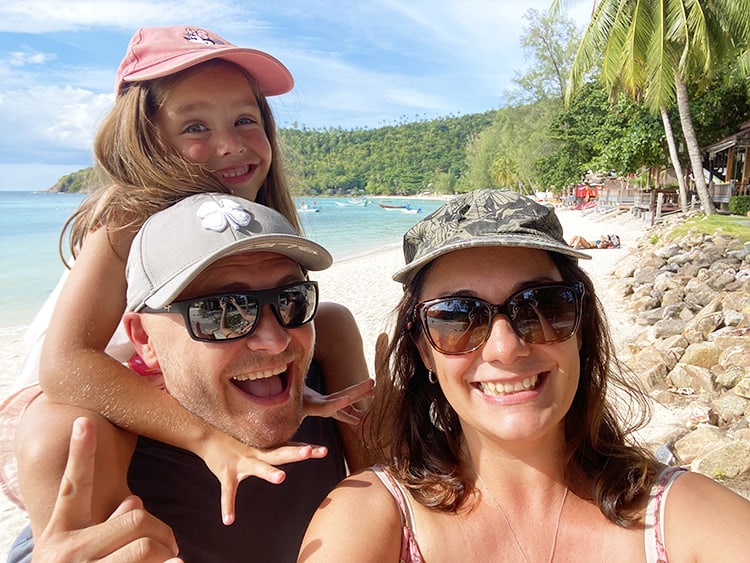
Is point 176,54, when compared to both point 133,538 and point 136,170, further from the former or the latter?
point 133,538

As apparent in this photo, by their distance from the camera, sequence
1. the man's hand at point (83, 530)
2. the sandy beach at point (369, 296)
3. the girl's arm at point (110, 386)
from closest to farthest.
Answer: the man's hand at point (83, 530) → the girl's arm at point (110, 386) → the sandy beach at point (369, 296)

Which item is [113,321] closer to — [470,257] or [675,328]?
[470,257]

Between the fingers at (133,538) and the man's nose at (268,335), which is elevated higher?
the man's nose at (268,335)

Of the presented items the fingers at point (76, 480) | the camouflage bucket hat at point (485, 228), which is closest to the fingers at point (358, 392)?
the camouflage bucket hat at point (485, 228)

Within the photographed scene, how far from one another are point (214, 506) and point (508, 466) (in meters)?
0.95

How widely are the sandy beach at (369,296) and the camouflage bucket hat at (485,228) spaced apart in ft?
1.91

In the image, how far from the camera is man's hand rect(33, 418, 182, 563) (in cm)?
118

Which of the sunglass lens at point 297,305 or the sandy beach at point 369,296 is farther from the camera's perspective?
the sandy beach at point 369,296

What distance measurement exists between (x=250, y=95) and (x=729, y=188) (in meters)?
23.2

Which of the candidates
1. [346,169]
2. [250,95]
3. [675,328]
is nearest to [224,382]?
[250,95]

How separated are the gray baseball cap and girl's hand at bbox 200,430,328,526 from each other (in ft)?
1.49

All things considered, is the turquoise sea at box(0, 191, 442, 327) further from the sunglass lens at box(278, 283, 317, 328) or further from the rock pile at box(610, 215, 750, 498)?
the rock pile at box(610, 215, 750, 498)

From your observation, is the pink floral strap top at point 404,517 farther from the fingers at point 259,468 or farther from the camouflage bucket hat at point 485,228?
the camouflage bucket hat at point 485,228

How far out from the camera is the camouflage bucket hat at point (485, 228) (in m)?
1.54
